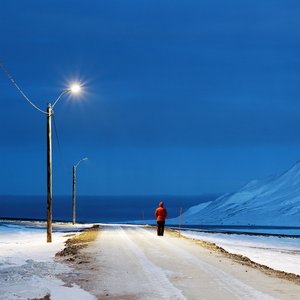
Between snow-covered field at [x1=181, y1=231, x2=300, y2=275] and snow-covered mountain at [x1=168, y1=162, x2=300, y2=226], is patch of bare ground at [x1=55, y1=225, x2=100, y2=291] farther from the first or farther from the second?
snow-covered mountain at [x1=168, y1=162, x2=300, y2=226]

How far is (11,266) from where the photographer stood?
54.9ft

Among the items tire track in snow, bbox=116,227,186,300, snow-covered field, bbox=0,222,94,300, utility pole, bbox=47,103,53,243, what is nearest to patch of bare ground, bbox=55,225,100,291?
snow-covered field, bbox=0,222,94,300

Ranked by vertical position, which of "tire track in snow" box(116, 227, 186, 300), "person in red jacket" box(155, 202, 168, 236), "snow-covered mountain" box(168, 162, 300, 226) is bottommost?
"tire track in snow" box(116, 227, 186, 300)

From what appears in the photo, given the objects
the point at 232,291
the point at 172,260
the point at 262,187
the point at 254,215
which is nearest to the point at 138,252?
the point at 172,260

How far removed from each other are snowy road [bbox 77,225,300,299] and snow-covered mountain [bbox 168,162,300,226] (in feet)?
303

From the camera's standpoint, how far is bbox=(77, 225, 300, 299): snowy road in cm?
1211

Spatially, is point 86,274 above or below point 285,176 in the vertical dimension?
below

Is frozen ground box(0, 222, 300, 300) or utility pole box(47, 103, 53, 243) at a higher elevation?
utility pole box(47, 103, 53, 243)

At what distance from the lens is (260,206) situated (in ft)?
450

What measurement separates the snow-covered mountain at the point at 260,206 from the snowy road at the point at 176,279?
92346 millimetres

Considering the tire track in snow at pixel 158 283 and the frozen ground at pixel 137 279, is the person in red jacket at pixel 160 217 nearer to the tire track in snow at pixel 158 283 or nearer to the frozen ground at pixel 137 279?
the frozen ground at pixel 137 279

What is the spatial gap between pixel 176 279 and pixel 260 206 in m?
125

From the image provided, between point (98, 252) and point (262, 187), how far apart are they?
14774 cm

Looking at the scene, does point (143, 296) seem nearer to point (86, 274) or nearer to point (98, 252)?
point (86, 274)
